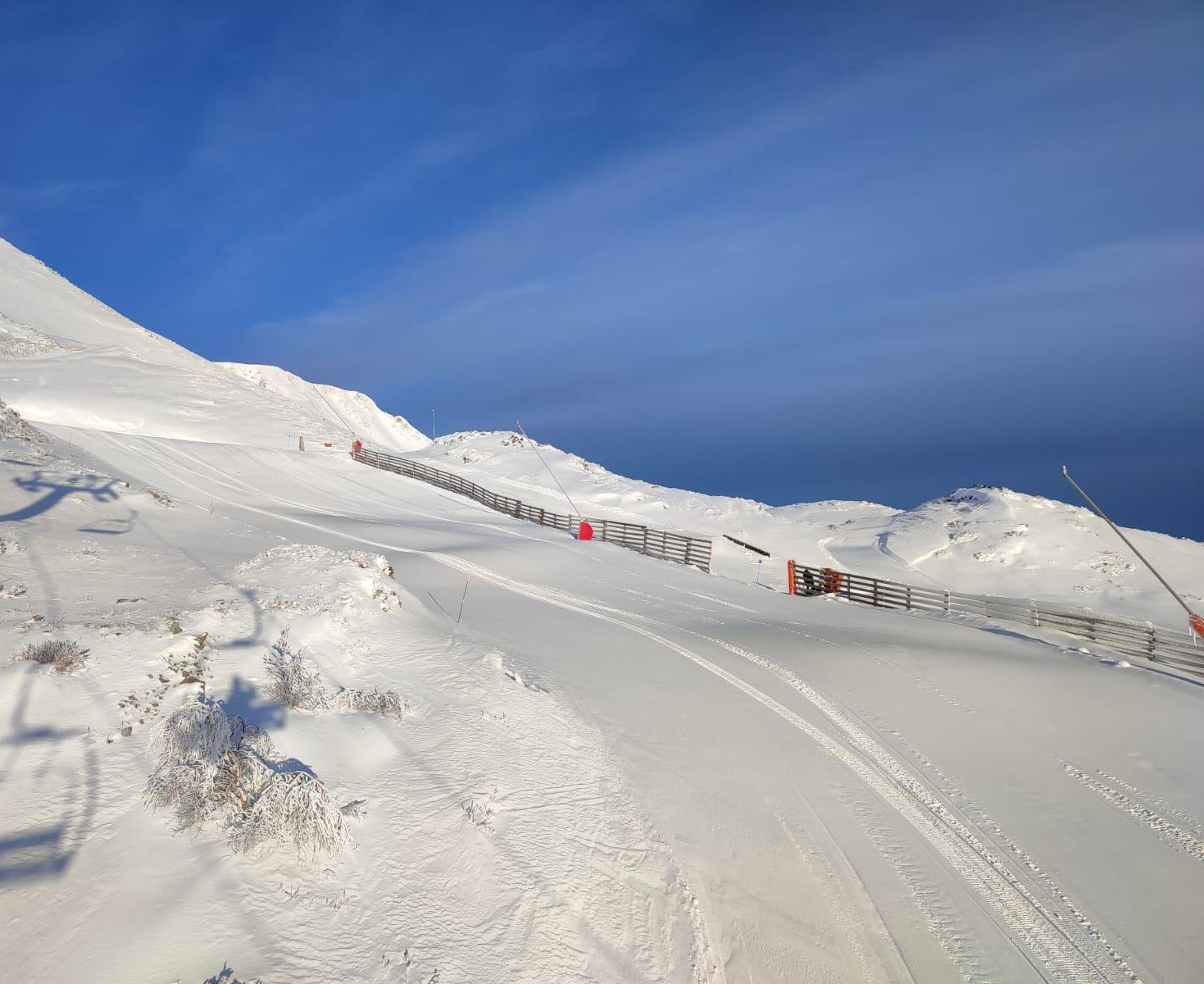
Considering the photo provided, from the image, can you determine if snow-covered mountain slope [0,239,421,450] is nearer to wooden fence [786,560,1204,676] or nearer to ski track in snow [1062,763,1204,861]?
wooden fence [786,560,1204,676]

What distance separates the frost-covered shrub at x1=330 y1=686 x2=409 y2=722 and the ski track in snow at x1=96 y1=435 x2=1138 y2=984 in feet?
14.4

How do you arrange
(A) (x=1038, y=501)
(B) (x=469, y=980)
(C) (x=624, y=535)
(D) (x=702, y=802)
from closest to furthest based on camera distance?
(B) (x=469, y=980), (D) (x=702, y=802), (C) (x=624, y=535), (A) (x=1038, y=501)

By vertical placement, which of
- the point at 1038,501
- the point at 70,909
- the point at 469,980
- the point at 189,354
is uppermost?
the point at 189,354

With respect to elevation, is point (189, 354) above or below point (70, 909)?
above

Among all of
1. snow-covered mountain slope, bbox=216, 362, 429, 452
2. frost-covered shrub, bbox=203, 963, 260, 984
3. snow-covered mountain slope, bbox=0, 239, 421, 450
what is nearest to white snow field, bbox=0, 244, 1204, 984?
frost-covered shrub, bbox=203, 963, 260, 984

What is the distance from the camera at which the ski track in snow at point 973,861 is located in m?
5.67

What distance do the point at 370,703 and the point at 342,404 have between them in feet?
476

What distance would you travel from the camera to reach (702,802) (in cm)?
775

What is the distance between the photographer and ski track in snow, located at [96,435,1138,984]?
223 inches

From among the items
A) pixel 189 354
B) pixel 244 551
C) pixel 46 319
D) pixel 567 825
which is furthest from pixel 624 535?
pixel 46 319

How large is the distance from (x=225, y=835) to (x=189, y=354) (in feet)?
288

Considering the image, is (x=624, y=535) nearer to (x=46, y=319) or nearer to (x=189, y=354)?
(x=189, y=354)

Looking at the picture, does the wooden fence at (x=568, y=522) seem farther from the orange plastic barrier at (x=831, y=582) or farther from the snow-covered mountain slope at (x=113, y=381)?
the snow-covered mountain slope at (x=113, y=381)

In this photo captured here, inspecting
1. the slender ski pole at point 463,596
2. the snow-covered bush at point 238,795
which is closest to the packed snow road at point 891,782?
the slender ski pole at point 463,596
